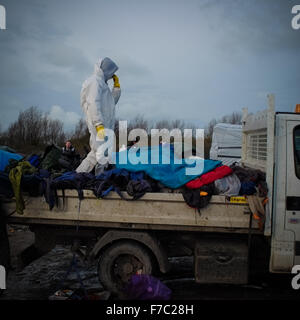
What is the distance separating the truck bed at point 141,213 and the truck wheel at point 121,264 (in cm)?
32

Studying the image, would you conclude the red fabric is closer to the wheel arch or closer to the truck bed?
the truck bed

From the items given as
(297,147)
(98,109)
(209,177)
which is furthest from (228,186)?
(98,109)

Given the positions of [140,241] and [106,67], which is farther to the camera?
[106,67]

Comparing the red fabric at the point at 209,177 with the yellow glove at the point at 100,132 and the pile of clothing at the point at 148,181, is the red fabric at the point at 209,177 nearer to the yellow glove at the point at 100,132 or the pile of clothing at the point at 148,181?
the pile of clothing at the point at 148,181

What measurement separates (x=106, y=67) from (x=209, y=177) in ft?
8.22

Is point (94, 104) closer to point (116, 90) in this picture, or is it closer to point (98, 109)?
point (98, 109)

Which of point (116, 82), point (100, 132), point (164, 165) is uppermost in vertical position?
point (116, 82)

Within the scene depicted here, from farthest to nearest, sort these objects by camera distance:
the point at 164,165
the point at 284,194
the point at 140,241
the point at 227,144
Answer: the point at 227,144 → the point at 164,165 → the point at 140,241 → the point at 284,194

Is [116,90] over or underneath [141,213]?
over

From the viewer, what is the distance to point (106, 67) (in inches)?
191

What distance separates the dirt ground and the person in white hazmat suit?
141 cm

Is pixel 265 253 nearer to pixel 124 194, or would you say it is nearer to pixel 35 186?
pixel 124 194
